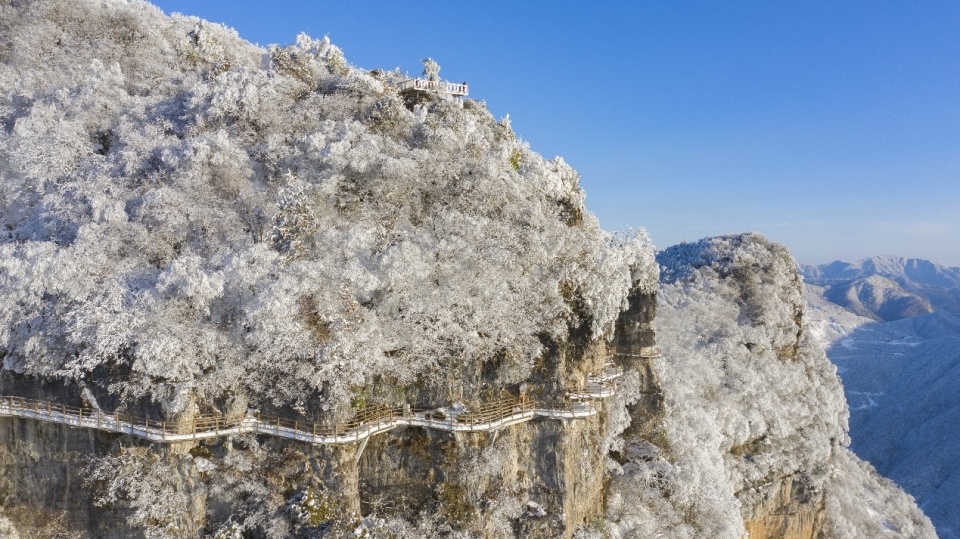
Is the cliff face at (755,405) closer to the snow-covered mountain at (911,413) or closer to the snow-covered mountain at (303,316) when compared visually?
the snow-covered mountain at (303,316)

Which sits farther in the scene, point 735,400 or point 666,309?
point 666,309

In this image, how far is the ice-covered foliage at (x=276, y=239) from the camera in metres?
26.5

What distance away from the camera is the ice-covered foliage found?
2653 centimetres

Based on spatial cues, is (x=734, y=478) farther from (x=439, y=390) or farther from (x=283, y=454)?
(x=283, y=454)

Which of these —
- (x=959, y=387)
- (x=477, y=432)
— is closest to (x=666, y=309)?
(x=477, y=432)

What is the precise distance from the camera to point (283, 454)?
A: 26.3 m

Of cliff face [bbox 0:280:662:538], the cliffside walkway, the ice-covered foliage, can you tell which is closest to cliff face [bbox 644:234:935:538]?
cliff face [bbox 0:280:662:538]

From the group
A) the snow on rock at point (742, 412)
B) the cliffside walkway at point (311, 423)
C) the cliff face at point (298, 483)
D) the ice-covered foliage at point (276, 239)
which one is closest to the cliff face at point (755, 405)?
the snow on rock at point (742, 412)

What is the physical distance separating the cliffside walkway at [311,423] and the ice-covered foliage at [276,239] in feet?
4.32

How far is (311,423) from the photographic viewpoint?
2628cm

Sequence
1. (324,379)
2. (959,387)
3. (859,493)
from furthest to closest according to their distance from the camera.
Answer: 1. (959,387)
2. (859,493)
3. (324,379)

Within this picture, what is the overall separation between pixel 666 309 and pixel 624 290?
3572cm

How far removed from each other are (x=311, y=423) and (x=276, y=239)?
10506mm

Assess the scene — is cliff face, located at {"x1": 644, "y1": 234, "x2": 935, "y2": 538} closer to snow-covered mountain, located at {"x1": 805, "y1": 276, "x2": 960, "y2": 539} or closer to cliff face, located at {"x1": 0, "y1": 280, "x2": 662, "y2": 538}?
cliff face, located at {"x1": 0, "y1": 280, "x2": 662, "y2": 538}
